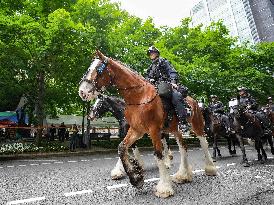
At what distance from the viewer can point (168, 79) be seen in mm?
6973

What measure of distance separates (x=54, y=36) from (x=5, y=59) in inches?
151

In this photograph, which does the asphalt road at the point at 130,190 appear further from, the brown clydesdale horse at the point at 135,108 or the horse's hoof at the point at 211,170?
the brown clydesdale horse at the point at 135,108

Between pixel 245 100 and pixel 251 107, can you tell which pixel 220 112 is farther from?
pixel 245 100

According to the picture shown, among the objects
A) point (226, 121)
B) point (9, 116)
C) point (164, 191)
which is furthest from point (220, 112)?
point (9, 116)

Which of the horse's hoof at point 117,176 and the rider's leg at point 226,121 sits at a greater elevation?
the rider's leg at point 226,121

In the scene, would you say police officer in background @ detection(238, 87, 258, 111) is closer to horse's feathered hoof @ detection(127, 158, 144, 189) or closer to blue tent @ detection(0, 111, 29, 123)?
horse's feathered hoof @ detection(127, 158, 144, 189)

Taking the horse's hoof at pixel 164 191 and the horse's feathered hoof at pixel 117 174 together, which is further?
the horse's feathered hoof at pixel 117 174

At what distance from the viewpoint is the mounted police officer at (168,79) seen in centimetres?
661

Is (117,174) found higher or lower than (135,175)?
lower

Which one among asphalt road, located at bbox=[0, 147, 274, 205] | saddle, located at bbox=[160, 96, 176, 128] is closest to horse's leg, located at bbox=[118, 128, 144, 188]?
asphalt road, located at bbox=[0, 147, 274, 205]

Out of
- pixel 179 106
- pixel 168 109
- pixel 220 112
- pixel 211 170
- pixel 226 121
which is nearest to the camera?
pixel 179 106

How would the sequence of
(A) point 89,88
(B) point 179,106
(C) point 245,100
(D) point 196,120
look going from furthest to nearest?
1. (C) point 245,100
2. (D) point 196,120
3. (B) point 179,106
4. (A) point 89,88

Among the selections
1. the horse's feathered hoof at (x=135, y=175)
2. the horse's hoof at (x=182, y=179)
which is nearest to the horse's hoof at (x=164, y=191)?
the horse's feathered hoof at (x=135, y=175)

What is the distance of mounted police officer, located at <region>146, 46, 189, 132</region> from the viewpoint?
21.7 feet
